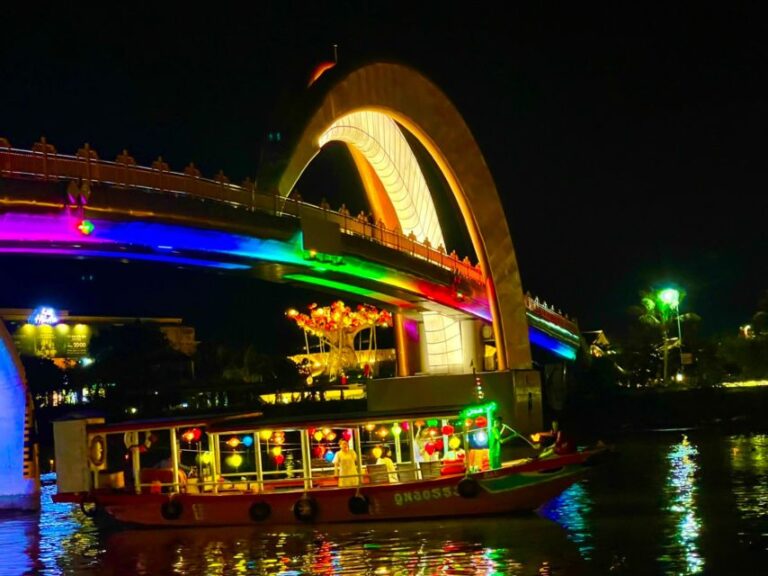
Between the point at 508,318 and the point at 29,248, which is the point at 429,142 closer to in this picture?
the point at 508,318

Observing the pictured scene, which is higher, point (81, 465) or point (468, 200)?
point (468, 200)

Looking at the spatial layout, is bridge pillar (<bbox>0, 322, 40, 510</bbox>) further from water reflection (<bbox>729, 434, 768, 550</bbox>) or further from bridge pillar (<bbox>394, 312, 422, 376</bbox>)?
bridge pillar (<bbox>394, 312, 422, 376</bbox>)

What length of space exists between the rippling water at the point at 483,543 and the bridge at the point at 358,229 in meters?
4.61

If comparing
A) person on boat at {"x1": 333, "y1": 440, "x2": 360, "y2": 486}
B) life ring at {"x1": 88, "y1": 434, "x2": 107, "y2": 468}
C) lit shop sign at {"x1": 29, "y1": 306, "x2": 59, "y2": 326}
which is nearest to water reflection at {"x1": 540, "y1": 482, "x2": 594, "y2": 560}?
person on boat at {"x1": 333, "y1": 440, "x2": 360, "y2": 486}

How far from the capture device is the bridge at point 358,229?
87.2ft

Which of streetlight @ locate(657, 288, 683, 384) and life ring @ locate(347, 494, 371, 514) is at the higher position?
A: streetlight @ locate(657, 288, 683, 384)

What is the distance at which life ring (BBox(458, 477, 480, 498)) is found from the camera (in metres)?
23.3

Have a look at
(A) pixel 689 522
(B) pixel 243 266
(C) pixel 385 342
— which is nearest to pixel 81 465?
(B) pixel 243 266

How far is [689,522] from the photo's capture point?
21875mm

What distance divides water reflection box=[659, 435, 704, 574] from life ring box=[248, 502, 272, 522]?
28.3ft

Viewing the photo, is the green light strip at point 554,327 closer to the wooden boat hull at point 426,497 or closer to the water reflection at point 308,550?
the wooden boat hull at point 426,497

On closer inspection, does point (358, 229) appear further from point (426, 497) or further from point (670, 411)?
point (670, 411)

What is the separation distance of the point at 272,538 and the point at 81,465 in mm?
5456

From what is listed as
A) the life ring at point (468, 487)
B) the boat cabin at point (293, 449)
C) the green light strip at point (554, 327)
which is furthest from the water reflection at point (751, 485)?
the green light strip at point (554, 327)
